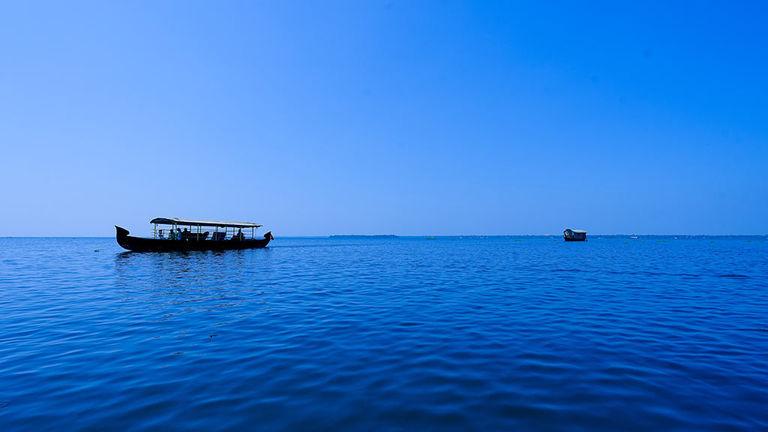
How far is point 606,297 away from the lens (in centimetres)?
1703

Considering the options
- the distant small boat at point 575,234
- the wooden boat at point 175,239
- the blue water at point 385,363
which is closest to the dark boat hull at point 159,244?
the wooden boat at point 175,239

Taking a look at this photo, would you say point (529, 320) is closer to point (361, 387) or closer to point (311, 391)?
point (361, 387)

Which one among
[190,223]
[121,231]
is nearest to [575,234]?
[190,223]

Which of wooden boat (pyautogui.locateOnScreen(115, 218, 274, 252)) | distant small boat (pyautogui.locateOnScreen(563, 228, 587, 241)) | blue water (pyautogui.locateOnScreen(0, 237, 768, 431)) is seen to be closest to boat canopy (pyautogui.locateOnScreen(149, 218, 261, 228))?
wooden boat (pyautogui.locateOnScreen(115, 218, 274, 252))

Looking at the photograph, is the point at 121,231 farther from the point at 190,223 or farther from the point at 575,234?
the point at 575,234

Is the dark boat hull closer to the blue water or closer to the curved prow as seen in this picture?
the curved prow

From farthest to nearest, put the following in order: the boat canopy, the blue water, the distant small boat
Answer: the distant small boat < the boat canopy < the blue water

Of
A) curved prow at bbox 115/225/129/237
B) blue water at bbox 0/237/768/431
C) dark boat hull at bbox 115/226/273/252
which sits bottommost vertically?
blue water at bbox 0/237/768/431

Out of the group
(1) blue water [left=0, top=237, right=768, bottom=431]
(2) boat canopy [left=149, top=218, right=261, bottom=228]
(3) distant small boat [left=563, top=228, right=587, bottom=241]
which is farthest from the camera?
(3) distant small boat [left=563, top=228, right=587, bottom=241]

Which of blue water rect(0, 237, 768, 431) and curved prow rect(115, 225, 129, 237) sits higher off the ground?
curved prow rect(115, 225, 129, 237)

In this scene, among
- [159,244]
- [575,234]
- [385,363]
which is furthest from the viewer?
[575,234]

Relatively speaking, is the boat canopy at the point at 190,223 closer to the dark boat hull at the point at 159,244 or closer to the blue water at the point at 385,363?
the dark boat hull at the point at 159,244

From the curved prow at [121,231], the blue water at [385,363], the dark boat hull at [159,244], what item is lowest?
the blue water at [385,363]

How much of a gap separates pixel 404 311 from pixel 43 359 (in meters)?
10.3
